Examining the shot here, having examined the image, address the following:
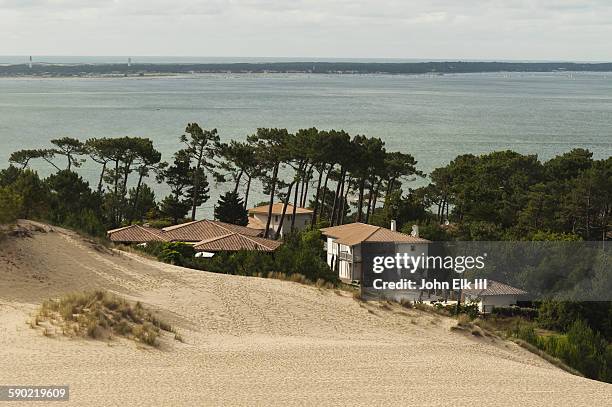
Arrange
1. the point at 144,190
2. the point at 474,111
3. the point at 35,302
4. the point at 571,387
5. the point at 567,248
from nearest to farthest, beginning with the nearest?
the point at 571,387 < the point at 35,302 < the point at 567,248 < the point at 144,190 < the point at 474,111

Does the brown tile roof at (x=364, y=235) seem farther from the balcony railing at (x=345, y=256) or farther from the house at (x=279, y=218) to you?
the house at (x=279, y=218)

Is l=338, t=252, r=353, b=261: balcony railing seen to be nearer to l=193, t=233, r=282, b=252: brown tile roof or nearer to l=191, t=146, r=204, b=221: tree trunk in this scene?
l=193, t=233, r=282, b=252: brown tile roof

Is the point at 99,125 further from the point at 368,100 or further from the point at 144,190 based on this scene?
the point at 368,100

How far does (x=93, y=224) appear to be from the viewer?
33.1 m

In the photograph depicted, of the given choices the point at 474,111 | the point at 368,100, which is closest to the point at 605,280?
the point at 474,111

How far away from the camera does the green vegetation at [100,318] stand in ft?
58.7

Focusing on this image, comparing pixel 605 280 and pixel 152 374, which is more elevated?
pixel 152 374

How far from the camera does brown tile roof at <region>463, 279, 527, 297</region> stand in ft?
118

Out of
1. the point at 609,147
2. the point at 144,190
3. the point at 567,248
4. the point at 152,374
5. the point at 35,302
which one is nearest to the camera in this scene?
the point at 152,374

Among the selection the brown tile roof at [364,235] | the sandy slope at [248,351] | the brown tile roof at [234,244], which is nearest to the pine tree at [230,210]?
the brown tile roof at [364,235]

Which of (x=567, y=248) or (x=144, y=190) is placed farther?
(x=144, y=190)

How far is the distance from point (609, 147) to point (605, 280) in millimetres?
76614

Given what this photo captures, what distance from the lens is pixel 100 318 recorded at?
18438 mm

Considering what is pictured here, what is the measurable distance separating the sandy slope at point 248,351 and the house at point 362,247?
11.2m
